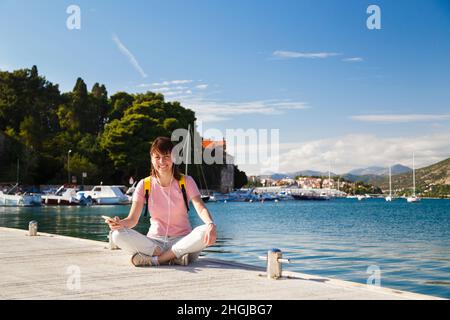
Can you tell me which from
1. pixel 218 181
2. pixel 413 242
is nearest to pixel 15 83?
pixel 218 181

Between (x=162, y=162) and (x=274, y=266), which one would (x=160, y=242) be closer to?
(x=162, y=162)

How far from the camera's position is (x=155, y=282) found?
627 centimetres

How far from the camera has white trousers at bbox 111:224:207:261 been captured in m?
7.06

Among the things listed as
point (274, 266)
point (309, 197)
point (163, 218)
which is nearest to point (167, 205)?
point (163, 218)

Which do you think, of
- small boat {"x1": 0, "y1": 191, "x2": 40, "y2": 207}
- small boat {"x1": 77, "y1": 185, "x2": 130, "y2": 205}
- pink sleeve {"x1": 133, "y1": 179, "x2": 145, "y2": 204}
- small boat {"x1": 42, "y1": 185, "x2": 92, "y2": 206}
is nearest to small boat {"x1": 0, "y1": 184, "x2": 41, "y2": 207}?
small boat {"x1": 0, "y1": 191, "x2": 40, "y2": 207}

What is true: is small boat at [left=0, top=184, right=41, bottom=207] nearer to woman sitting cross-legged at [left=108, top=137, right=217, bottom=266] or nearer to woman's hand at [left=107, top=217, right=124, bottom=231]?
woman sitting cross-legged at [left=108, top=137, right=217, bottom=266]

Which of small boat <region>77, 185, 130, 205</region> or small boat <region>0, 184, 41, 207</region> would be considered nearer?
small boat <region>0, 184, 41, 207</region>

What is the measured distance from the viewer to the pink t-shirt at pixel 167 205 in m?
7.30

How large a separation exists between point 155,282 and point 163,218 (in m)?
1.32

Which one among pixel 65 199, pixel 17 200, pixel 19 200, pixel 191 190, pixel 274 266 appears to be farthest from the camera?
pixel 65 199

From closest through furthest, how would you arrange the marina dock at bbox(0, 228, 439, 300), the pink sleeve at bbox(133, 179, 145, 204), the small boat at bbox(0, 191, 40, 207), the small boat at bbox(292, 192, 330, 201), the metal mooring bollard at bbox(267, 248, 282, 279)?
1. the marina dock at bbox(0, 228, 439, 300)
2. the metal mooring bollard at bbox(267, 248, 282, 279)
3. the pink sleeve at bbox(133, 179, 145, 204)
4. the small boat at bbox(0, 191, 40, 207)
5. the small boat at bbox(292, 192, 330, 201)
